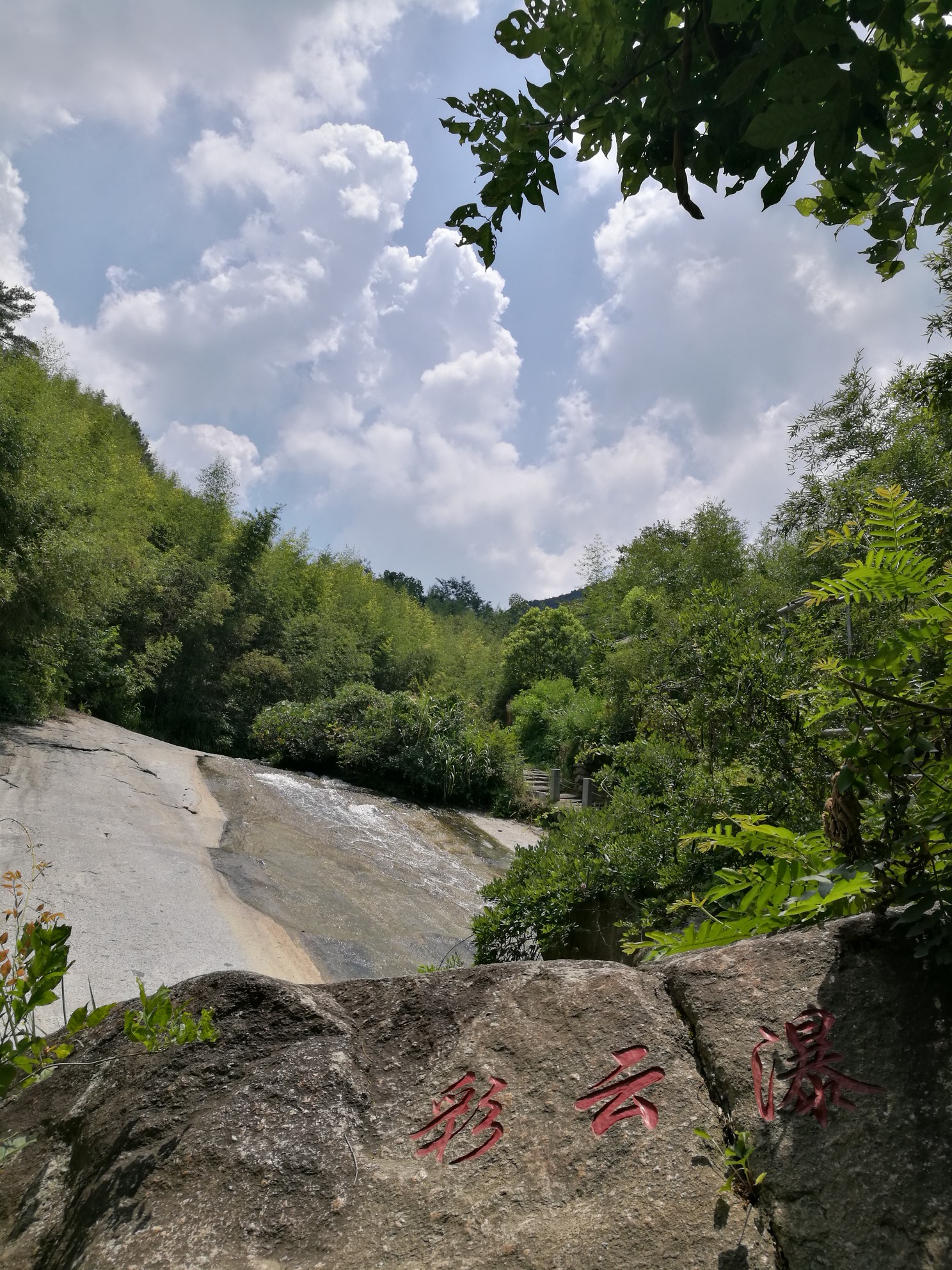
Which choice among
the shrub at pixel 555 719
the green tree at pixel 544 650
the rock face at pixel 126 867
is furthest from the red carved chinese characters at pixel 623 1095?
the green tree at pixel 544 650

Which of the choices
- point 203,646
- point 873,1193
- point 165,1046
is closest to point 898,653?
point 873,1193

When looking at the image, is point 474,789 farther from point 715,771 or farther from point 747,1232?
point 747,1232

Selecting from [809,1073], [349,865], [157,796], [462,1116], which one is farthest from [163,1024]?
[157,796]

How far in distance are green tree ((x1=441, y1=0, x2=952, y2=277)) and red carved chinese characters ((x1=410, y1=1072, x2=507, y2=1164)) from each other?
1500 mm

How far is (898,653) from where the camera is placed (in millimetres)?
1225

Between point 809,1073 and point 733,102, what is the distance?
4.74ft

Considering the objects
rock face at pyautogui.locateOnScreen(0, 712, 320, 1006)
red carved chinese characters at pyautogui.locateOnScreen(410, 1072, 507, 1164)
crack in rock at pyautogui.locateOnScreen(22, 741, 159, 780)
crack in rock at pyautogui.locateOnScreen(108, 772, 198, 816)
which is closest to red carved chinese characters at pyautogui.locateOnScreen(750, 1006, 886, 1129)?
red carved chinese characters at pyautogui.locateOnScreen(410, 1072, 507, 1164)

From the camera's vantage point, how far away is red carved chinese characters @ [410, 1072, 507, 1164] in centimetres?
130

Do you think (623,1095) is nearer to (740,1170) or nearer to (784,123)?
(740,1170)

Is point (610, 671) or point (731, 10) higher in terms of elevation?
point (610, 671)

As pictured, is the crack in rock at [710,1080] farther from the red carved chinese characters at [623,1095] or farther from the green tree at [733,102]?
the green tree at [733,102]

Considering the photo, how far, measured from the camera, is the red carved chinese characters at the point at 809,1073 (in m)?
1.13

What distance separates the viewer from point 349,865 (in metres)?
8.19

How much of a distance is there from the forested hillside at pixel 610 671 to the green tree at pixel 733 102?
57cm
